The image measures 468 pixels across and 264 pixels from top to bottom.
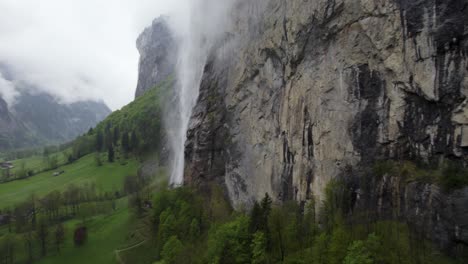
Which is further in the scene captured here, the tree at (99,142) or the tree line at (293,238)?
the tree at (99,142)

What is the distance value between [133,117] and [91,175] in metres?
57.4

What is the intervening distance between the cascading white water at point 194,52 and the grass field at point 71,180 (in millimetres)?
23283

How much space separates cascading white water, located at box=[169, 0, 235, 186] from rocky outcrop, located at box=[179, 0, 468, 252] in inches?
458

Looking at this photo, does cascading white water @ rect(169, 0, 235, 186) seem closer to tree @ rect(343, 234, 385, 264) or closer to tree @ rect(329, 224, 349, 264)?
tree @ rect(329, 224, 349, 264)

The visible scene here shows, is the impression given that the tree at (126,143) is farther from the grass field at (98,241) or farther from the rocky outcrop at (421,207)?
the rocky outcrop at (421,207)

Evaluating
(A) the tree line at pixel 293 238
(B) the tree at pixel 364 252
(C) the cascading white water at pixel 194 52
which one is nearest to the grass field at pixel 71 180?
(C) the cascading white water at pixel 194 52

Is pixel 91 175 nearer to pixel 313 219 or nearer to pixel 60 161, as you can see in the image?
pixel 60 161

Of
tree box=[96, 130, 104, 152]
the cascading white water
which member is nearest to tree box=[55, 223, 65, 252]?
the cascading white water

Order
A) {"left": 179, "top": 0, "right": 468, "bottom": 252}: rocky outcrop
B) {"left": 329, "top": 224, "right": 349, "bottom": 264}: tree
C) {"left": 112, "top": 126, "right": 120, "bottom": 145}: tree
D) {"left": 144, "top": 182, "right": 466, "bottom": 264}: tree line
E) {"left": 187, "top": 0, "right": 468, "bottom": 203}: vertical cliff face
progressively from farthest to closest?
{"left": 112, "top": 126, "right": 120, "bottom": 145}: tree, {"left": 329, "top": 224, "right": 349, "bottom": 264}: tree, {"left": 187, "top": 0, "right": 468, "bottom": 203}: vertical cliff face, {"left": 179, "top": 0, "right": 468, "bottom": 252}: rocky outcrop, {"left": 144, "top": 182, "right": 466, "bottom": 264}: tree line

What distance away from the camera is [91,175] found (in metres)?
144

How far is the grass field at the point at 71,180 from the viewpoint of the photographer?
128750 mm

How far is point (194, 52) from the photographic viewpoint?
115312 mm

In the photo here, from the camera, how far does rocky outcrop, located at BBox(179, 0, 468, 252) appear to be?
126ft

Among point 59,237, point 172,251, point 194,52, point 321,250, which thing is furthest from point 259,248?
point 194,52
